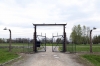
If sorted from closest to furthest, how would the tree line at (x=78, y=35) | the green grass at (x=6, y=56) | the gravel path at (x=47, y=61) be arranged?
the gravel path at (x=47, y=61)
the green grass at (x=6, y=56)
the tree line at (x=78, y=35)

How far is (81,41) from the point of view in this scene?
79938 mm

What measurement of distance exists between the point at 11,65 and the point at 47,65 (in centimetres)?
283

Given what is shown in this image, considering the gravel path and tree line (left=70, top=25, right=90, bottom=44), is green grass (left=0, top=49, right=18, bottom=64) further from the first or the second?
tree line (left=70, top=25, right=90, bottom=44)

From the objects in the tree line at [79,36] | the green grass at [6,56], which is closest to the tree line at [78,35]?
the tree line at [79,36]

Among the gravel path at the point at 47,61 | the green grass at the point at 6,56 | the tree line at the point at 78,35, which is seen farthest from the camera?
the tree line at the point at 78,35

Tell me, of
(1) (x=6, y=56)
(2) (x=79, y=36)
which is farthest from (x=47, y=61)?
(2) (x=79, y=36)

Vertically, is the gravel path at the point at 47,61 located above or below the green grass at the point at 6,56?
below

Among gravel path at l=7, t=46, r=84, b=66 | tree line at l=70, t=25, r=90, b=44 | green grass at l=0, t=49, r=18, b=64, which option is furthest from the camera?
tree line at l=70, t=25, r=90, b=44

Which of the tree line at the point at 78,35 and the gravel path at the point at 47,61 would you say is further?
the tree line at the point at 78,35

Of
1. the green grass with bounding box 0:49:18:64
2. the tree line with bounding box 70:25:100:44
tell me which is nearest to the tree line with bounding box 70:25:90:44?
the tree line with bounding box 70:25:100:44

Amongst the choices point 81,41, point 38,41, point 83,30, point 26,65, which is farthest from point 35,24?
point 83,30

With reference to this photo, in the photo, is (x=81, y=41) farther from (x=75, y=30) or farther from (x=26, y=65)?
(x=26, y=65)

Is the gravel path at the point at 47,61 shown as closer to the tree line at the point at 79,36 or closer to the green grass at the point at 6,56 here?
the green grass at the point at 6,56

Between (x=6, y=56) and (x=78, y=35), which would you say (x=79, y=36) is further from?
(x=6, y=56)
